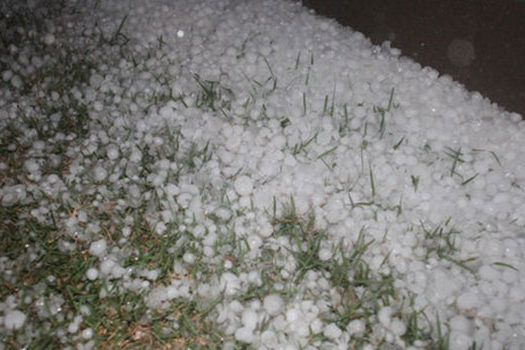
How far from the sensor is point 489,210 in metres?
1.62

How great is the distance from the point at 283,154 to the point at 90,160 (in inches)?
31.3

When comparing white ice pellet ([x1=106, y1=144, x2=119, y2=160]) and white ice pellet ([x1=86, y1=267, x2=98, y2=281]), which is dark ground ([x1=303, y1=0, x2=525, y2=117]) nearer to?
white ice pellet ([x1=106, y1=144, x2=119, y2=160])

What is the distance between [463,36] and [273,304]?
1.37 metres

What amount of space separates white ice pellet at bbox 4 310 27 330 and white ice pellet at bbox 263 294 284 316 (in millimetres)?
777

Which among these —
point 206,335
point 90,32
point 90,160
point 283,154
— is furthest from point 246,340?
point 90,32

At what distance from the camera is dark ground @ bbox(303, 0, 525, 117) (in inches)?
66.6

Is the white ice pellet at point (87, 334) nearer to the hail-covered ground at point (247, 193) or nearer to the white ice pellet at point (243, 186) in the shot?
the hail-covered ground at point (247, 193)

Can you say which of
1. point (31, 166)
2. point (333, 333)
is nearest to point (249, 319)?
point (333, 333)

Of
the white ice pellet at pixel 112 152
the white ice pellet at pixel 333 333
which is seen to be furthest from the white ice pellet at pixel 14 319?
the white ice pellet at pixel 333 333

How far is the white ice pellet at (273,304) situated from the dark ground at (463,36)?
1.32 meters

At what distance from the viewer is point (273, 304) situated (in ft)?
4.59

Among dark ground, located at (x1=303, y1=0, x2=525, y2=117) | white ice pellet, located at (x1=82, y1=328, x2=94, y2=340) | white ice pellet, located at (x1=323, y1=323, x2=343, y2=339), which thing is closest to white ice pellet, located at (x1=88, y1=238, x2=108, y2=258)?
white ice pellet, located at (x1=82, y1=328, x2=94, y2=340)

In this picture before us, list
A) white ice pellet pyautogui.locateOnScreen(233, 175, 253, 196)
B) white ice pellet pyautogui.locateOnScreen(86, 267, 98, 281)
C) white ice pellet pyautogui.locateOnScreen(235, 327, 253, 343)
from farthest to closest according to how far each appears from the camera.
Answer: white ice pellet pyautogui.locateOnScreen(233, 175, 253, 196), white ice pellet pyautogui.locateOnScreen(86, 267, 98, 281), white ice pellet pyautogui.locateOnScreen(235, 327, 253, 343)

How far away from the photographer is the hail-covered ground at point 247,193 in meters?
1.39
